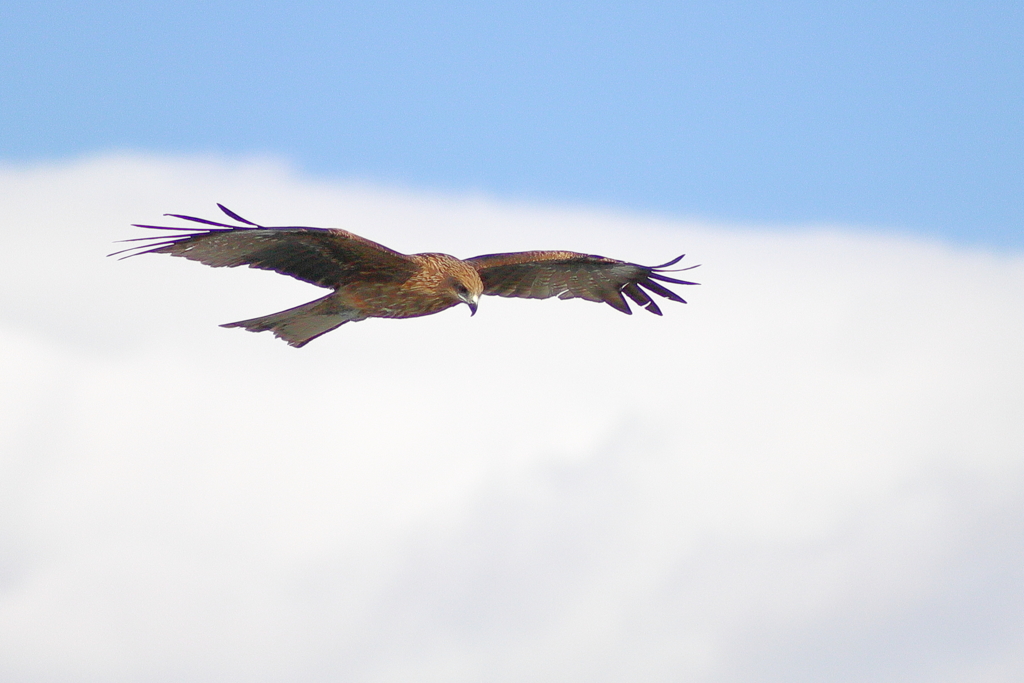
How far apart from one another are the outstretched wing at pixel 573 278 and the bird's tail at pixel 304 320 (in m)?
1.79

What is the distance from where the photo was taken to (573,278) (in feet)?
47.2

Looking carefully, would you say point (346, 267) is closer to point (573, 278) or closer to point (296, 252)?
point (296, 252)

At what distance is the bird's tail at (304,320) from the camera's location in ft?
40.3

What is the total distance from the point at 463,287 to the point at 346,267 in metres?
1.09

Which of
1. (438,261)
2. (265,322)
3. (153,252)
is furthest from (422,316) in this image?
(153,252)

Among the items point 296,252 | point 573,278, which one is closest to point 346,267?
point 296,252

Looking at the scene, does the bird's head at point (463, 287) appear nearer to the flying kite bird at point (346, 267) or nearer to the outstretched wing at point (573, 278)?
the flying kite bird at point (346, 267)

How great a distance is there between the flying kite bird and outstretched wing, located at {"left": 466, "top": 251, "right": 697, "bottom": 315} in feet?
0.06

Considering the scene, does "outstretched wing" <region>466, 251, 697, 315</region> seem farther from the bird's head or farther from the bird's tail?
the bird's tail

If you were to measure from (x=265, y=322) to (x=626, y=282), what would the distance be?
408cm

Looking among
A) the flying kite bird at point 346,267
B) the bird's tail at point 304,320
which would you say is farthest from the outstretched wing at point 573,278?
A: the bird's tail at point 304,320

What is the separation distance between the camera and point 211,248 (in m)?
11.4

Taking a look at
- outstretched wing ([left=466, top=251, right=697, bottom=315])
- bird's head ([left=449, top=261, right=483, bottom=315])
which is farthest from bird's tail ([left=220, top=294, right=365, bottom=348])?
outstretched wing ([left=466, top=251, right=697, bottom=315])

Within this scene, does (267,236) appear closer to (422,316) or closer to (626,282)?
(422,316)
